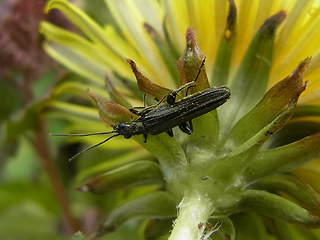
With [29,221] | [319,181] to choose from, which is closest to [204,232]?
[319,181]

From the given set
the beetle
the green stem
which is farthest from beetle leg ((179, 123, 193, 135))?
the green stem

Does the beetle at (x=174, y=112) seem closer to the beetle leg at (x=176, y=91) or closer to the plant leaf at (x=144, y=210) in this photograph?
the beetle leg at (x=176, y=91)

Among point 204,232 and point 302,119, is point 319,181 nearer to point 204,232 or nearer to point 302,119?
point 302,119

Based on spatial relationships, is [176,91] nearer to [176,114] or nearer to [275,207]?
[176,114]

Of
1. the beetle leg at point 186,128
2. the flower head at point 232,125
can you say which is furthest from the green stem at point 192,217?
the beetle leg at point 186,128

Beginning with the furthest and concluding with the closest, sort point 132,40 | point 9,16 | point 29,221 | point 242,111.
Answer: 1. point 29,221
2. point 9,16
3. point 132,40
4. point 242,111

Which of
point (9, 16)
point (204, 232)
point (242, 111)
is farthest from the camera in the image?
point (9, 16)

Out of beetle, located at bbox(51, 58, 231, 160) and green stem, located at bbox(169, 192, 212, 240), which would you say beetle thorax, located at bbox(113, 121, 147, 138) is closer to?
beetle, located at bbox(51, 58, 231, 160)
